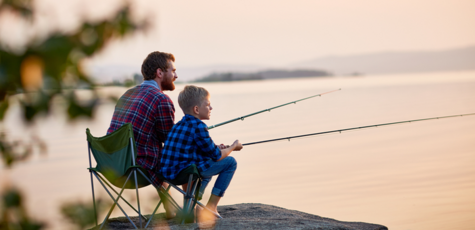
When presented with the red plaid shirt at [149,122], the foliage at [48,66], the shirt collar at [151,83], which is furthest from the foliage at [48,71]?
the shirt collar at [151,83]

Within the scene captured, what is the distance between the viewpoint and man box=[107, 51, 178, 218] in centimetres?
336

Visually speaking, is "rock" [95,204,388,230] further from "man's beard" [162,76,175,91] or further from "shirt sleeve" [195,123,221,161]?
"man's beard" [162,76,175,91]

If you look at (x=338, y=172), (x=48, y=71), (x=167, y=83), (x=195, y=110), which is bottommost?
(x=48, y=71)

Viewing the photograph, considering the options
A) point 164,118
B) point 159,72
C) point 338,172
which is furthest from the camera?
point 338,172

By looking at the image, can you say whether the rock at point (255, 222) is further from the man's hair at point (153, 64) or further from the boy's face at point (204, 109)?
the man's hair at point (153, 64)

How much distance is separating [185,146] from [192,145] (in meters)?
0.05

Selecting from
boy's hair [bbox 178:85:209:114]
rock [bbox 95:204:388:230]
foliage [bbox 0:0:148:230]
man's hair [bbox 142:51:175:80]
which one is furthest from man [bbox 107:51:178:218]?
foliage [bbox 0:0:148:230]

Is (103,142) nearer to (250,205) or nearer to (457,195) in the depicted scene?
(250,205)

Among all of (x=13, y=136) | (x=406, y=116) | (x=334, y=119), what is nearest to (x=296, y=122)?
(x=334, y=119)

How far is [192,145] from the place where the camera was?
3303 millimetres

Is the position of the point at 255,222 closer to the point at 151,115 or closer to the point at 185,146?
the point at 185,146

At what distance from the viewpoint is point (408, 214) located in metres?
4.96

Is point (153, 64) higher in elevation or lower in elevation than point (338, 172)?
lower

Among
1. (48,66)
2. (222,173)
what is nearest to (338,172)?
(222,173)
